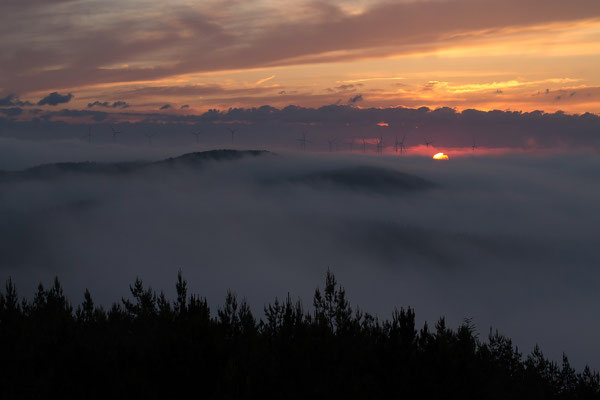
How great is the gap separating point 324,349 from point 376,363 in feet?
15.1

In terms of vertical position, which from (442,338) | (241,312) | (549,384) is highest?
(442,338)

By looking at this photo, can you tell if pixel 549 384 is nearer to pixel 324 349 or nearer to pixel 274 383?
pixel 324 349

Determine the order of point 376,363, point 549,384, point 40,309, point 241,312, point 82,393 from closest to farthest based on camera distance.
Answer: point 82,393 < point 376,363 < point 549,384 < point 241,312 < point 40,309

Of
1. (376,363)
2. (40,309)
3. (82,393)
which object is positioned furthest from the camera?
(40,309)

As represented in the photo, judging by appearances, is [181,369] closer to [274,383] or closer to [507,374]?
[274,383]

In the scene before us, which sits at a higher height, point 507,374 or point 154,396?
point 154,396

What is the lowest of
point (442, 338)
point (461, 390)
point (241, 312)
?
point (241, 312)

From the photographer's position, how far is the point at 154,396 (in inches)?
1529

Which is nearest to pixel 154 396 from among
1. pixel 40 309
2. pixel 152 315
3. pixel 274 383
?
pixel 274 383

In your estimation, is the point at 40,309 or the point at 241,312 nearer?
the point at 241,312

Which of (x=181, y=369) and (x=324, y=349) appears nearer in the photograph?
(x=181, y=369)

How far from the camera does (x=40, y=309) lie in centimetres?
8469

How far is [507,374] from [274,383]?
37512mm

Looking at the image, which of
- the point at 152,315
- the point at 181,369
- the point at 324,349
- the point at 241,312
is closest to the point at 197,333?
the point at 181,369
